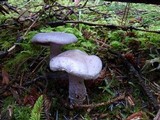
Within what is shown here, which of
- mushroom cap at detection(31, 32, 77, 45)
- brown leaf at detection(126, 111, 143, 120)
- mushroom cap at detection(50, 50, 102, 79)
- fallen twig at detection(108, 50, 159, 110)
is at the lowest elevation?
brown leaf at detection(126, 111, 143, 120)

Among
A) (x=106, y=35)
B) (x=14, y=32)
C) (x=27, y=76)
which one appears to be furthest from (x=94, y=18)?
(x=27, y=76)

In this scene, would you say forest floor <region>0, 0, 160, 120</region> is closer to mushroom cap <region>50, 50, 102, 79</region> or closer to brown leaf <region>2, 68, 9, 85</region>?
brown leaf <region>2, 68, 9, 85</region>

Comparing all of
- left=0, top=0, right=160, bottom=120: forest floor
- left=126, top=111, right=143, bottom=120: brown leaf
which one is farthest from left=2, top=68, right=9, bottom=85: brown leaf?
left=126, top=111, right=143, bottom=120: brown leaf

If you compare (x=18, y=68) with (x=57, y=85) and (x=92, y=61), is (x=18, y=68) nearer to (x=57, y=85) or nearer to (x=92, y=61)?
(x=57, y=85)

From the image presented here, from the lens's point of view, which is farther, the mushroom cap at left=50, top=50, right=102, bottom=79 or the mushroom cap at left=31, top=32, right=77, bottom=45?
the mushroom cap at left=31, top=32, right=77, bottom=45

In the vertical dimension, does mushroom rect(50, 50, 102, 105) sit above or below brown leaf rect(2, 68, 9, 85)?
above

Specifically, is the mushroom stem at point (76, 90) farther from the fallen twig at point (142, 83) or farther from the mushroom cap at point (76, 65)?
the fallen twig at point (142, 83)

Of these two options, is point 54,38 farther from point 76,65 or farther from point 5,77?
point 5,77

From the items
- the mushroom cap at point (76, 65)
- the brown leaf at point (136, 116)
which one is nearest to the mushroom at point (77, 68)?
the mushroom cap at point (76, 65)
